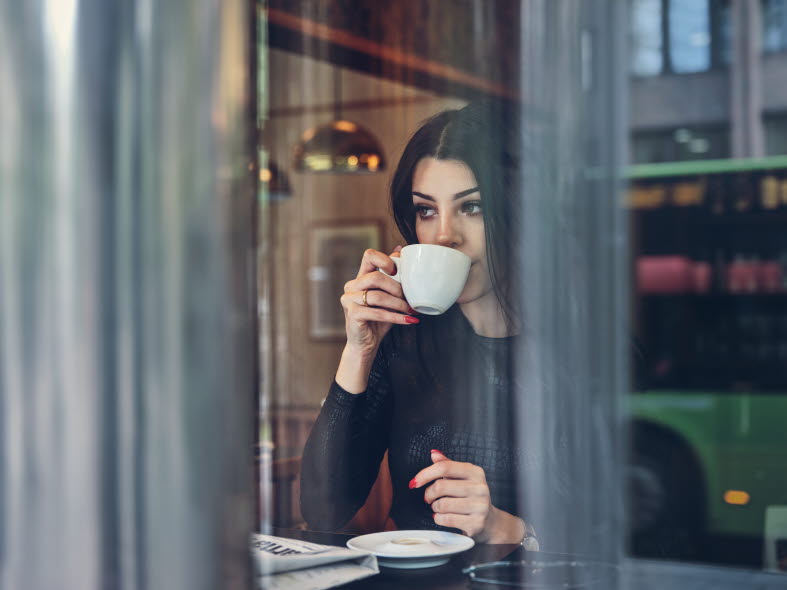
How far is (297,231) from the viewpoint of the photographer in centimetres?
581

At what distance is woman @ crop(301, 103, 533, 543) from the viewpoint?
113cm

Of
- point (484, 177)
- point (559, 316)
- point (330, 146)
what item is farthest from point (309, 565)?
point (330, 146)

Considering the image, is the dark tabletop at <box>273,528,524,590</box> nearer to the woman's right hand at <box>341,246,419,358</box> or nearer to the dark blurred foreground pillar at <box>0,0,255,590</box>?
the woman's right hand at <box>341,246,419,358</box>

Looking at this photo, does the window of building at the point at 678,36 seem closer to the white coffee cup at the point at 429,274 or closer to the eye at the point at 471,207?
the eye at the point at 471,207

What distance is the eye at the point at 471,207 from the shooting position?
46.6 inches

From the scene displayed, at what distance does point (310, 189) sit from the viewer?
6250mm

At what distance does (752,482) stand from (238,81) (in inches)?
175

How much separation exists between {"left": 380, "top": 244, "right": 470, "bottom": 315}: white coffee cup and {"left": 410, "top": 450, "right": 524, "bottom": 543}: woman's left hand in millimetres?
201

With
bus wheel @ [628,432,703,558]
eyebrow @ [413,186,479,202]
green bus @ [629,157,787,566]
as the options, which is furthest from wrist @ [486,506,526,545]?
bus wheel @ [628,432,703,558]

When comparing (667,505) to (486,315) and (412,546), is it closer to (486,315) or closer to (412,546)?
(486,315)

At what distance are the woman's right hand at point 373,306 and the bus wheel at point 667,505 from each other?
387 centimetres

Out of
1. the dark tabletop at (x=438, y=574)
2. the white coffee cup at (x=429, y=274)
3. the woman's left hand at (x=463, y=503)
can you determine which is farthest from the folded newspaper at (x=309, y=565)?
the white coffee cup at (x=429, y=274)

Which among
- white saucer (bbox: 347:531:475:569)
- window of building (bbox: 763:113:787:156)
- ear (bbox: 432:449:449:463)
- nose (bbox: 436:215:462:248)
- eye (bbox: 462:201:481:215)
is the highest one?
window of building (bbox: 763:113:787:156)

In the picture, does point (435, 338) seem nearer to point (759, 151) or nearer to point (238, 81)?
point (238, 81)
